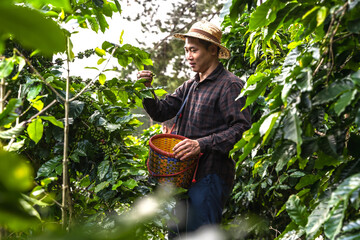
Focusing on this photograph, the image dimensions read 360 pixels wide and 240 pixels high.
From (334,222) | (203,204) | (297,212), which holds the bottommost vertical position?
(203,204)

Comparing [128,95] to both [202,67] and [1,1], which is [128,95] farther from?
[1,1]

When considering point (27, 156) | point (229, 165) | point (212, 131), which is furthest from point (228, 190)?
point (27, 156)

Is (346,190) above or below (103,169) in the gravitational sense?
above

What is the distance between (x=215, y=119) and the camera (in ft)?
7.97

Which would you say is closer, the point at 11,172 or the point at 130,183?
the point at 11,172

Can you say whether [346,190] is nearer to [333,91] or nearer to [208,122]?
[333,91]

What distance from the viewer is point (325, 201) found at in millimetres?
985

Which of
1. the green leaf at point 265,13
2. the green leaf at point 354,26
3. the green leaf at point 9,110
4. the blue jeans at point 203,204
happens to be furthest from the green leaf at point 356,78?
the blue jeans at point 203,204

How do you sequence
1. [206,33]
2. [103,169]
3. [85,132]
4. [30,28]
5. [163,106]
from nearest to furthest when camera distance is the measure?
[30,28] → [103,169] → [85,132] → [206,33] → [163,106]

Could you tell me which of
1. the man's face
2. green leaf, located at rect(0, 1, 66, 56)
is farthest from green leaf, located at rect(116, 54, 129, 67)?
green leaf, located at rect(0, 1, 66, 56)

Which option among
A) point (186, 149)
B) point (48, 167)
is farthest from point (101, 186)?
point (186, 149)

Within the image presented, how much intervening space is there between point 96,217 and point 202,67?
4.41 ft

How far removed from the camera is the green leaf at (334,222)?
2.76 ft

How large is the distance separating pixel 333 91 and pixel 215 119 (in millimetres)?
1501
